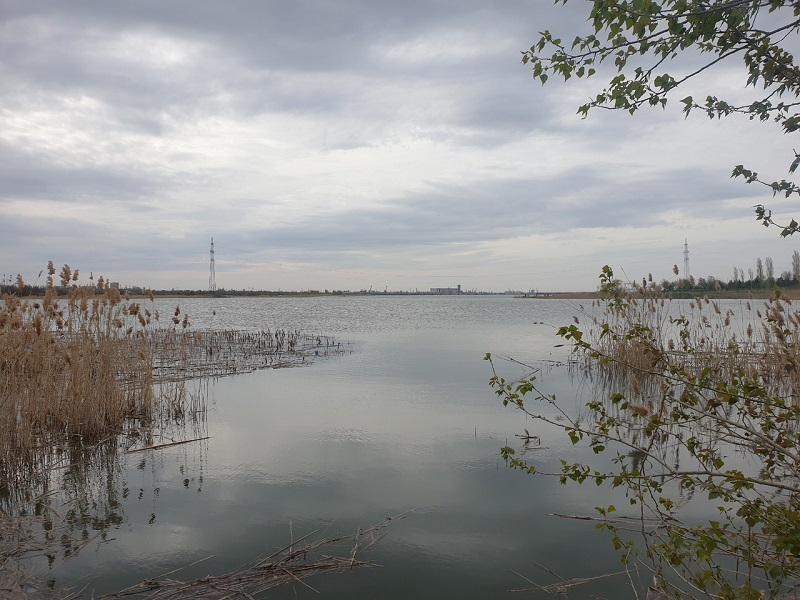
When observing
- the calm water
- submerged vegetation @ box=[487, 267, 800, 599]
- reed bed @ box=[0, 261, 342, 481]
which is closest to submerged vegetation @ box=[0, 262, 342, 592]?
reed bed @ box=[0, 261, 342, 481]

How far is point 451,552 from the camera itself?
4566 mm

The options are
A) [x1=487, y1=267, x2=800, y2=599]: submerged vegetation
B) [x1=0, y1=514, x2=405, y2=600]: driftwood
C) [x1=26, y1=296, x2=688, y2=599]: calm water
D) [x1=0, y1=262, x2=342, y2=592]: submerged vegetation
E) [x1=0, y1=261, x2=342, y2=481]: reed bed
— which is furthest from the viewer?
[x1=0, y1=261, x2=342, y2=481]: reed bed

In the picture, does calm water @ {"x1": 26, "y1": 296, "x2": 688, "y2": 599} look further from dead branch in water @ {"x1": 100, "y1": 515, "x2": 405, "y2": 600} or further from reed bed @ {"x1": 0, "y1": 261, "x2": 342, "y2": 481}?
reed bed @ {"x1": 0, "y1": 261, "x2": 342, "y2": 481}

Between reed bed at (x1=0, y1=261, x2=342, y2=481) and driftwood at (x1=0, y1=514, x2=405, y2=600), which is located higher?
reed bed at (x1=0, y1=261, x2=342, y2=481)

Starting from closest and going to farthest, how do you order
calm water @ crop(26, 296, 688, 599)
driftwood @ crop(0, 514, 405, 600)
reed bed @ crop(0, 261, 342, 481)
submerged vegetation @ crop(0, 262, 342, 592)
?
1. driftwood @ crop(0, 514, 405, 600)
2. calm water @ crop(26, 296, 688, 599)
3. submerged vegetation @ crop(0, 262, 342, 592)
4. reed bed @ crop(0, 261, 342, 481)

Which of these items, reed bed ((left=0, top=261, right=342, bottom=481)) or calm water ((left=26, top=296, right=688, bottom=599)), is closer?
calm water ((left=26, top=296, right=688, bottom=599))

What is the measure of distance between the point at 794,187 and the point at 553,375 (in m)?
11.0

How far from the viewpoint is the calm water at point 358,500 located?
4270mm

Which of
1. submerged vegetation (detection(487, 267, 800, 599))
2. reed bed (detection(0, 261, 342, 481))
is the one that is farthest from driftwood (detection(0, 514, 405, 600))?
reed bed (detection(0, 261, 342, 481))

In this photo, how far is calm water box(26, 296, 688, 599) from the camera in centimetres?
427

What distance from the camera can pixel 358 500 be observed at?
5660mm

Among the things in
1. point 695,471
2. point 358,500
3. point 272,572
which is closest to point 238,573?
point 272,572

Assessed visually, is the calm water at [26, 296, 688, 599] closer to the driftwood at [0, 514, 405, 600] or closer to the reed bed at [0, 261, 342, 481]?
the driftwood at [0, 514, 405, 600]

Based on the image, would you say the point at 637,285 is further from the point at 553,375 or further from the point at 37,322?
the point at 37,322
